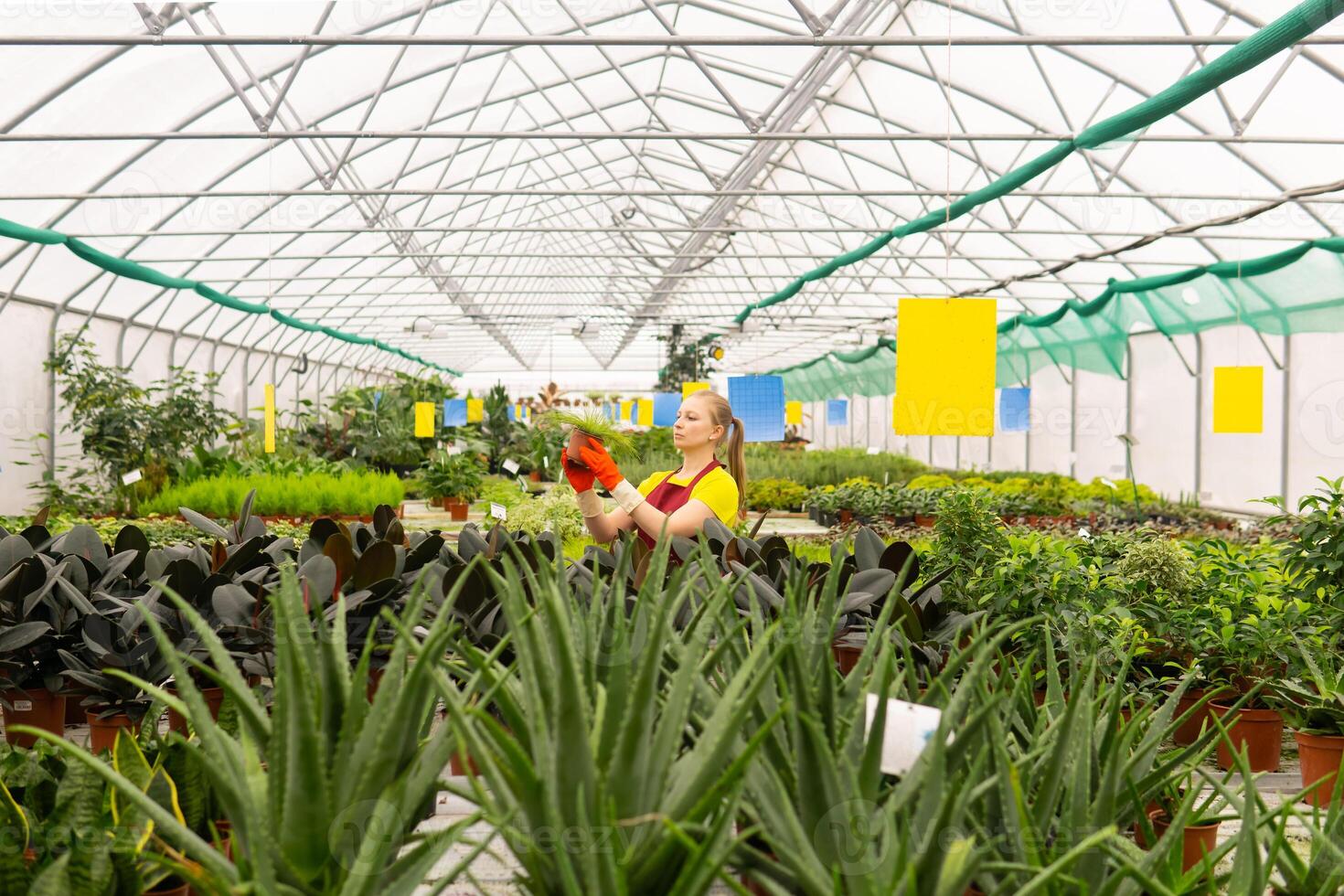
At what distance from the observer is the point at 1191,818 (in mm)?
1450

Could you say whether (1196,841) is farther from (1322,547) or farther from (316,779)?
(1322,547)

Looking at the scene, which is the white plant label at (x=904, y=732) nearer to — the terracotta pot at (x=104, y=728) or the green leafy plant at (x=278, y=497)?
the terracotta pot at (x=104, y=728)

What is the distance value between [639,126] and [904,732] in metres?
10.4

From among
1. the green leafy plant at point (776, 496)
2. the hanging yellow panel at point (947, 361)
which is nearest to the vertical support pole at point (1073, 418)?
the green leafy plant at point (776, 496)

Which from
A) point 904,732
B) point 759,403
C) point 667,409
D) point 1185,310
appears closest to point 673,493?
point 904,732

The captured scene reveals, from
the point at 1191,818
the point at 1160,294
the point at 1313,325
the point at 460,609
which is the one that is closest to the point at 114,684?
the point at 460,609

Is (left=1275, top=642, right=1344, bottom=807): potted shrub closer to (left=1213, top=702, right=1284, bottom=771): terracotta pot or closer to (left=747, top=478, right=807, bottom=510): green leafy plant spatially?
(left=1213, top=702, right=1284, bottom=771): terracotta pot

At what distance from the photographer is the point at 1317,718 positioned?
2.32 m

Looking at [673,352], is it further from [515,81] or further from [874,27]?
[874,27]

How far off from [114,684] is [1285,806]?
2094 millimetres

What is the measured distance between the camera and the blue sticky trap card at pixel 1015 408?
37.7ft

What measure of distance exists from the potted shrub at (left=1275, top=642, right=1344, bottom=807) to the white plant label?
148 cm

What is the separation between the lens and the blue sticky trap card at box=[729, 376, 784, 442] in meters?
8.03

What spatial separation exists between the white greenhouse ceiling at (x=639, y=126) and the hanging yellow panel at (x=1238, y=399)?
1.31 metres
